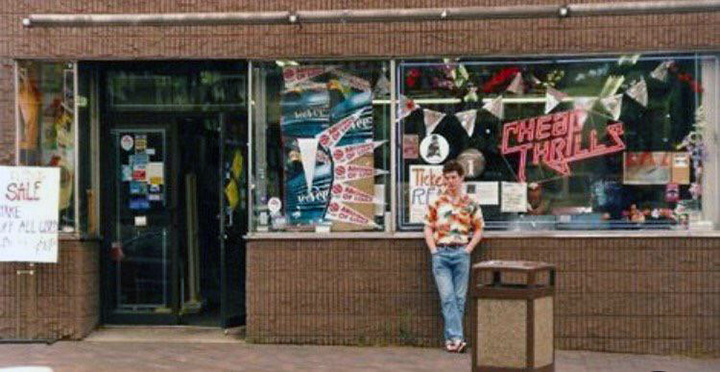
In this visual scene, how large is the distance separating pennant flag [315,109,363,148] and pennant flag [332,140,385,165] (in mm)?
88

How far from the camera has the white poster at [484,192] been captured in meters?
10.5

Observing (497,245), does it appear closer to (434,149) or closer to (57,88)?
(434,149)

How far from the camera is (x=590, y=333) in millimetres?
10242

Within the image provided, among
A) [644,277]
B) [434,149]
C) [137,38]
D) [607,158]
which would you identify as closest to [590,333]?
[644,277]

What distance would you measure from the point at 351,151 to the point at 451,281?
170 centimetres

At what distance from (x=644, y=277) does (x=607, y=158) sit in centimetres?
122

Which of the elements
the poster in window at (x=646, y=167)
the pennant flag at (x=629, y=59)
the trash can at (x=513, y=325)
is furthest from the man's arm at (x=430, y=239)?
the pennant flag at (x=629, y=59)

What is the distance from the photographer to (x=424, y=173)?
1053cm

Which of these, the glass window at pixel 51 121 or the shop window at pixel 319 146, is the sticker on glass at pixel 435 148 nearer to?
the shop window at pixel 319 146

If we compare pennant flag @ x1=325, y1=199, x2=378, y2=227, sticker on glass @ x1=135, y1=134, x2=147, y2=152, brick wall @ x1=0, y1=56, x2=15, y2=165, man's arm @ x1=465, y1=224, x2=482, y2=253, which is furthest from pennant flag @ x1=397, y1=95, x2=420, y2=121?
brick wall @ x1=0, y1=56, x2=15, y2=165

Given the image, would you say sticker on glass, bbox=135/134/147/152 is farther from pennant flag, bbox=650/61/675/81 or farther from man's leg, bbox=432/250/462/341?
pennant flag, bbox=650/61/675/81

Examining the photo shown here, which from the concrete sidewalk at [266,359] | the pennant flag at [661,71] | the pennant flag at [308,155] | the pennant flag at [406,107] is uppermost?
the pennant flag at [661,71]

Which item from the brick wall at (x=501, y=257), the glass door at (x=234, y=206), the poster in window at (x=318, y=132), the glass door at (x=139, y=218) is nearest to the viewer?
the brick wall at (x=501, y=257)

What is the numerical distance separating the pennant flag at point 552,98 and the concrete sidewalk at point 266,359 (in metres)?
2.41
